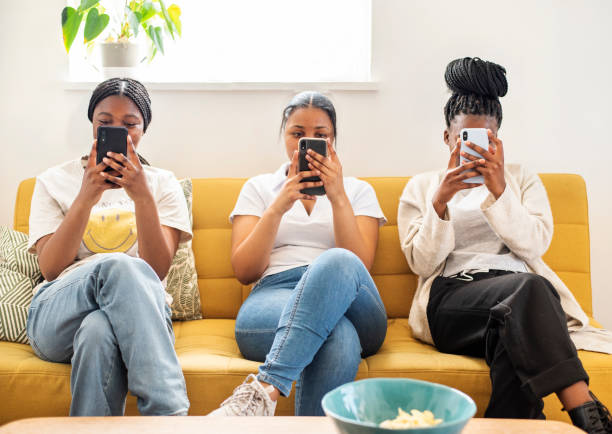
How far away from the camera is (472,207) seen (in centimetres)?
182

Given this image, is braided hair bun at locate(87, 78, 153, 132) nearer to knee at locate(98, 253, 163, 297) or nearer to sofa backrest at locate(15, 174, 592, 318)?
sofa backrest at locate(15, 174, 592, 318)

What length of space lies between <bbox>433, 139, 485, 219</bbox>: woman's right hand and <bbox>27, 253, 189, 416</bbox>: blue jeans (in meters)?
0.80

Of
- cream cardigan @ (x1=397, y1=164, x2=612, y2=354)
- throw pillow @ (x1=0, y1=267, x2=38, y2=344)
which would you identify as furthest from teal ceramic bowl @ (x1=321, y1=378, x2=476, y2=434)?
throw pillow @ (x1=0, y1=267, x2=38, y2=344)

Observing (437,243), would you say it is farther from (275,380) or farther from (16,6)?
(16,6)

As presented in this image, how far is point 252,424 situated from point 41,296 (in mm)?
753

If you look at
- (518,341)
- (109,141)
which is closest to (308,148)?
(109,141)

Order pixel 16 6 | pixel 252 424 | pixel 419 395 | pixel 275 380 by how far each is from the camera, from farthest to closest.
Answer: pixel 16 6 < pixel 275 380 < pixel 252 424 < pixel 419 395

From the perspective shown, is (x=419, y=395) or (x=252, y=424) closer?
(x=419, y=395)

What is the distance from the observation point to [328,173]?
1736 mm

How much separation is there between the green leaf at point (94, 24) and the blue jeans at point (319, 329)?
1.22 metres

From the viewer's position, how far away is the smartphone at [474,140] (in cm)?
170

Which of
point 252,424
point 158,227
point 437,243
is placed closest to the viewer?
point 252,424

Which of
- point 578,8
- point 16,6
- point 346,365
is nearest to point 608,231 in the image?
point 578,8

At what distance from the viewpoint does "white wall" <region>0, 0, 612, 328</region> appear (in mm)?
2348
